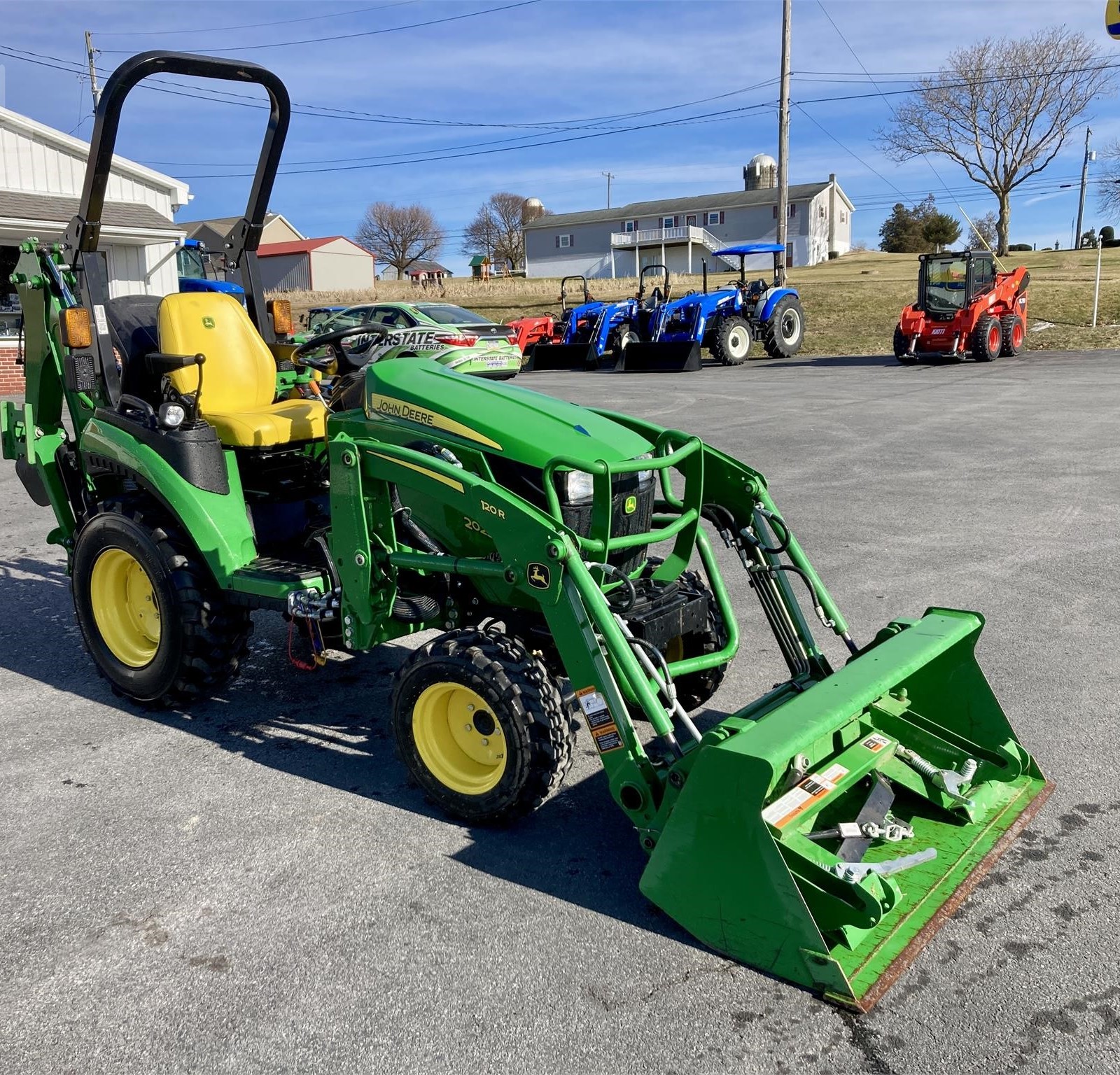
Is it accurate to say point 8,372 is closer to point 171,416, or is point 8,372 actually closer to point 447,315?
point 447,315

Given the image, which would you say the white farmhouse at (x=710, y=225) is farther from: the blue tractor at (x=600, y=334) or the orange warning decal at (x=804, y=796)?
the orange warning decal at (x=804, y=796)

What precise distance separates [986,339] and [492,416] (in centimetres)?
1684

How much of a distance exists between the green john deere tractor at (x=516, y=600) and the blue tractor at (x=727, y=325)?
1510cm

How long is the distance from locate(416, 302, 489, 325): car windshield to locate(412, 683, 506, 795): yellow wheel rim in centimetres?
1475

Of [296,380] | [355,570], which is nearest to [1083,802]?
[355,570]

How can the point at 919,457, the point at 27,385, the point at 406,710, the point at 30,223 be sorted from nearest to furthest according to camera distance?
the point at 406,710 < the point at 27,385 < the point at 919,457 < the point at 30,223

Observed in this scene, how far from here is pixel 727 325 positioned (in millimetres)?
20344

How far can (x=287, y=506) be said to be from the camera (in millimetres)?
4746

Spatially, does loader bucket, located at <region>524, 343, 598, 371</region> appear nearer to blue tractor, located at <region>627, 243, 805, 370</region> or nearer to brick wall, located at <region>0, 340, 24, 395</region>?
blue tractor, located at <region>627, 243, 805, 370</region>

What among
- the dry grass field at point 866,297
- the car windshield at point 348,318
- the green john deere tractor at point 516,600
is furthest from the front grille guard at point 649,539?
the dry grass field at point 866,297

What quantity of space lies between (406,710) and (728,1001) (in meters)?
1.39

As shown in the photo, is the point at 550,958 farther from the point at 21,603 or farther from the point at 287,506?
the point at 21,603

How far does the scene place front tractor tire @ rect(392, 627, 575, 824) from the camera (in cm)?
325

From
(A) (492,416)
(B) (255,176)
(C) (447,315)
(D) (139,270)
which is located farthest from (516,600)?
(D) (139,270)
